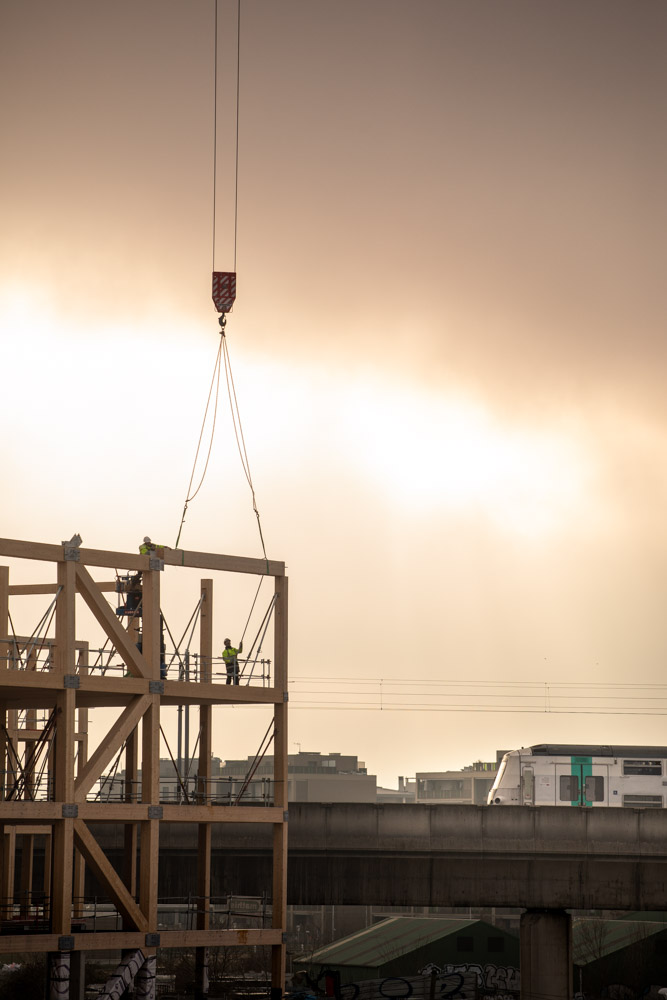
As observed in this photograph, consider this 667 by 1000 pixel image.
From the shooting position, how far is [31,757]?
43.3 m

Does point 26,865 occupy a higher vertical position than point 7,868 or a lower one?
lower

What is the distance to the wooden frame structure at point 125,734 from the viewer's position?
3431cm

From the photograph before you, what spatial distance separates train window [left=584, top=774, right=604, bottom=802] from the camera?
191 ft

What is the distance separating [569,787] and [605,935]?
73.3 feet

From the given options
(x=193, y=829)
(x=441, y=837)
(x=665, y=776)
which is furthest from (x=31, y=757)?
(x=665, y=776)

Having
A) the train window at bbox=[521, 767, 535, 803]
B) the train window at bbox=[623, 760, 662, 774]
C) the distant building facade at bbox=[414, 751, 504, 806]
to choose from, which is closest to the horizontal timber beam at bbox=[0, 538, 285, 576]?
the train window at bbox=[521, 767, 535, 803]

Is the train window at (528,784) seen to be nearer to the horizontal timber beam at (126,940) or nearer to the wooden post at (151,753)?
the horizontal timber beam at (126,940)

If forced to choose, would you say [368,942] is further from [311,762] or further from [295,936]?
[311,762]

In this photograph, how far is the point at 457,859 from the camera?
50.2 meters

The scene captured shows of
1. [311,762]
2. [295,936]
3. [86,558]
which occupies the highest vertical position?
[86,558]

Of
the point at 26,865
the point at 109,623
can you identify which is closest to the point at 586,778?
the point at 26,865

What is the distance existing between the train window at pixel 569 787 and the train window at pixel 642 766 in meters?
2.25

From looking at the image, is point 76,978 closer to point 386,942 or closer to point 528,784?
point 528,784

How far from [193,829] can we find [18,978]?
26.0 m
